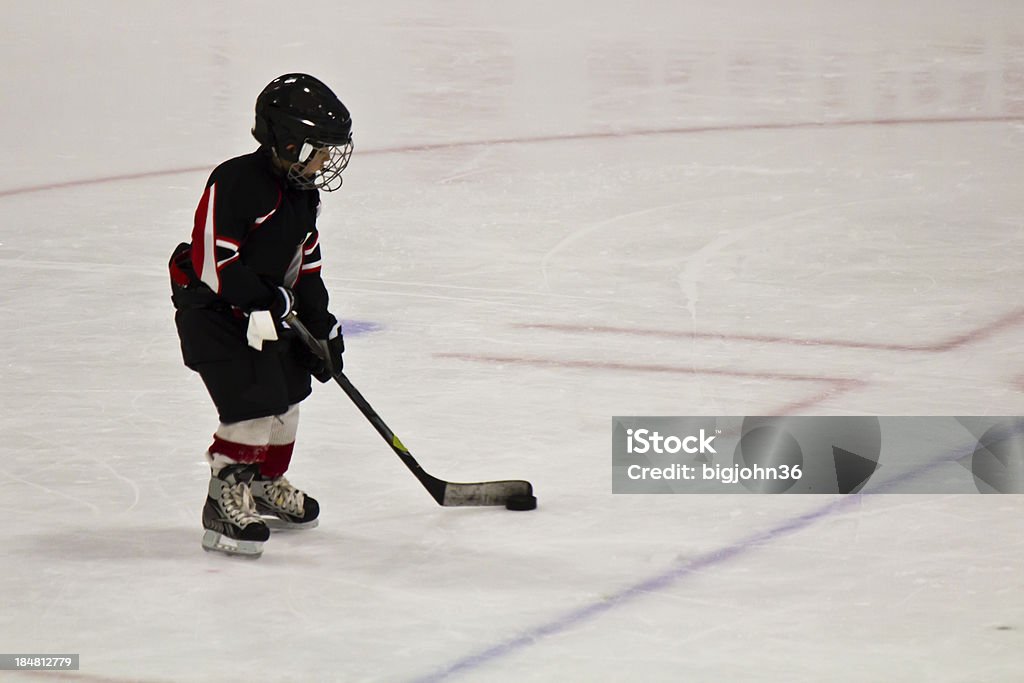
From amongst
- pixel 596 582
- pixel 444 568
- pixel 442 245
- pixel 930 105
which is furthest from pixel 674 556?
pixel 930 105

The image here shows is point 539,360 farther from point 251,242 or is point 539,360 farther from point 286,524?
point 251,242

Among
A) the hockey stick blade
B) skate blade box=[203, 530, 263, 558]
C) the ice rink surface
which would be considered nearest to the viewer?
the ice rink surface

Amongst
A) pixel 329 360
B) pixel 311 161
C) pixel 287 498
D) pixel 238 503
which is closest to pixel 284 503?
pixel 287 498

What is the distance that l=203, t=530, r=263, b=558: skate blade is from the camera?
3.08 metres

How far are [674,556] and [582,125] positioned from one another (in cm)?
497

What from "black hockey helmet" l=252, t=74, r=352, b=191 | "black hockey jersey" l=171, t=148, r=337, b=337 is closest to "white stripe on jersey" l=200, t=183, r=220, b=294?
"black hockey jersey" l=171, t=148, r=337, b=337

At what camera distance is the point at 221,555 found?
3105mm

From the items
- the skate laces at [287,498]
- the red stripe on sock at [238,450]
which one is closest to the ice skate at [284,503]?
the skate laces at [287,498]

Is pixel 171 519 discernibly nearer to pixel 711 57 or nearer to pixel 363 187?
pixel 363 187

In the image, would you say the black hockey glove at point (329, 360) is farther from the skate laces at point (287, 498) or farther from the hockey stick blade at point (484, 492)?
the hockey stick blade at point (484, 492)

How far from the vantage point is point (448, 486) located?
334cm

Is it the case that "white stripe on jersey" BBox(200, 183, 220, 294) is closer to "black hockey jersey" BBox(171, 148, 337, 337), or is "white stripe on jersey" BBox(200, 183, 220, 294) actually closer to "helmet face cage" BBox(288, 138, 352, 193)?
"black hockey jersey" BBox(171, 148, 337, 337)

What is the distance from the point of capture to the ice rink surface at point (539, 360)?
2.76 m

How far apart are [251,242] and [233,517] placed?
0.48m
